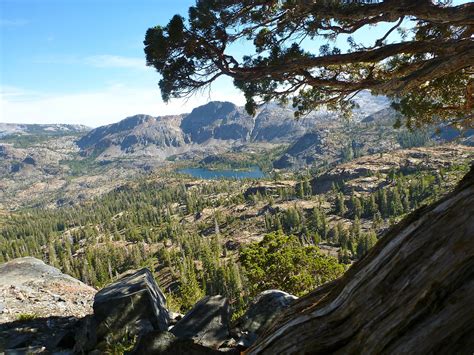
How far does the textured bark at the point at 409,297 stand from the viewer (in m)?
4.67

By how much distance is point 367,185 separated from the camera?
188500mm

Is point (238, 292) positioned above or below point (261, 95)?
below

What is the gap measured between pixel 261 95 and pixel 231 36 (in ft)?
8.95

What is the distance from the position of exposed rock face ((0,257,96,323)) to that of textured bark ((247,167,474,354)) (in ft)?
48.4

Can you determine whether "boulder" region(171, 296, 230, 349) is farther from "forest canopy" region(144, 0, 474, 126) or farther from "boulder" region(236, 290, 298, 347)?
"forest canopy" region(144, 0, 474, 126)

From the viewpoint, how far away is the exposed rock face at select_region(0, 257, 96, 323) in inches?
658

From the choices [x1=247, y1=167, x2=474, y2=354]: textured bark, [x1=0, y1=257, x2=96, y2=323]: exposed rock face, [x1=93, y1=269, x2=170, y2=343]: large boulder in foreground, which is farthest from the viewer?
[x1=0, y1=257, x2=96, y2=323]: exposed rock face

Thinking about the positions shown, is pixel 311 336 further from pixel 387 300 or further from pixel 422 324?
pixel 422 324

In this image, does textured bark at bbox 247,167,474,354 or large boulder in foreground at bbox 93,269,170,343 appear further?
large boulder in foreground at bbox 93,269,170,343

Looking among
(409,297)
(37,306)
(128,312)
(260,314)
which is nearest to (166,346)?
(260,314)

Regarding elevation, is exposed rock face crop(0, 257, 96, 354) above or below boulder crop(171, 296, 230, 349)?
below

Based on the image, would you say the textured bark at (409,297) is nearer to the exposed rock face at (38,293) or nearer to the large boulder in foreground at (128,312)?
the large boulder in foreground at (128,312)

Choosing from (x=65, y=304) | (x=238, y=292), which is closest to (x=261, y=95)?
Result: (x=65, y=304)

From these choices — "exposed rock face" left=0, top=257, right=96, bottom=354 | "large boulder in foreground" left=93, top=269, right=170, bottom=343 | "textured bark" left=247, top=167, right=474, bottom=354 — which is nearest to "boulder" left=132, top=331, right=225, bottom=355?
"textured bark" left=247, top=167, right=474, bottom=354
